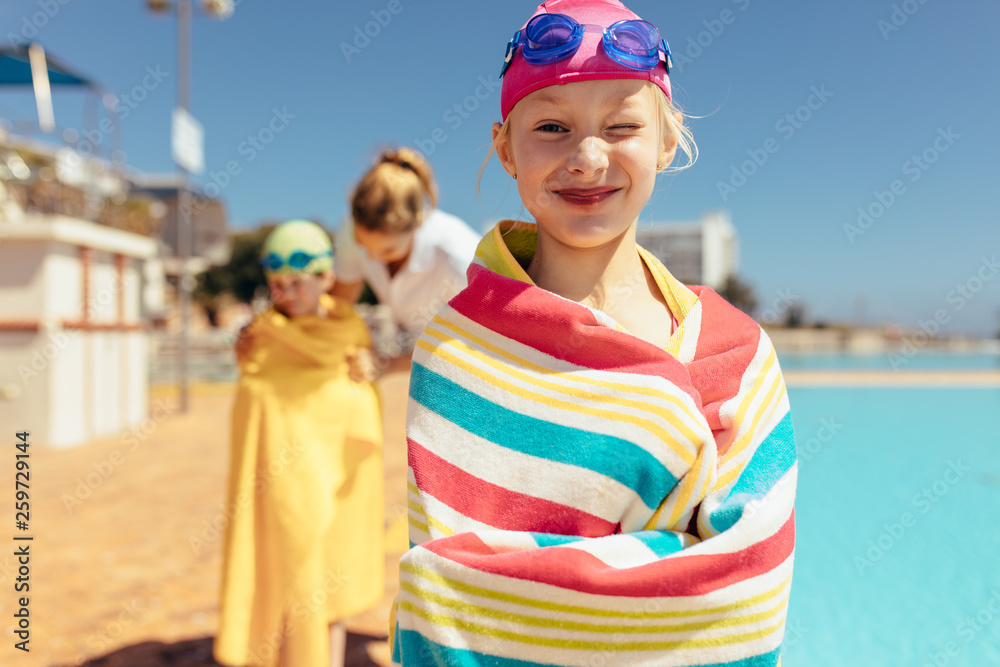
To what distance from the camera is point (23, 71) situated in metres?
14.8

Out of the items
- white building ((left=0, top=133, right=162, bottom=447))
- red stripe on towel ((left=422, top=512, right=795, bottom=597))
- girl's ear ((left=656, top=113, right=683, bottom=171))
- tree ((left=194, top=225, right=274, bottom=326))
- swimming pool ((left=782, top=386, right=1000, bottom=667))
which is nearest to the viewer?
red stripe on towel ((left=422, top=512, right=795, bottom=597))

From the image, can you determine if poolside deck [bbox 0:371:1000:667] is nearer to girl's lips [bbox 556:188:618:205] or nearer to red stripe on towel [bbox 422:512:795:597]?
red stripe on towel [bbox 422:512:795:597]

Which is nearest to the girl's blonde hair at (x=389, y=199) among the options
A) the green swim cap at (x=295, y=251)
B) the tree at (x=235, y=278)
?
the green swim cap at (x=295, y=251)

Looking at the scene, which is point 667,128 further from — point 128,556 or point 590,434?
point 128,556

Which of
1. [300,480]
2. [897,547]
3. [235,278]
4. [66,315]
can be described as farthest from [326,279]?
[235,278]

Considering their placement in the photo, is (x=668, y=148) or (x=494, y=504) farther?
(x=668, y=148)

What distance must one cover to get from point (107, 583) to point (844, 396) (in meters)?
16.2

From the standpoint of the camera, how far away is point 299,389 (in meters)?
2.96

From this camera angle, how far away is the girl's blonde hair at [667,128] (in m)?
1.29

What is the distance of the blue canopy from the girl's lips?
17508 mm

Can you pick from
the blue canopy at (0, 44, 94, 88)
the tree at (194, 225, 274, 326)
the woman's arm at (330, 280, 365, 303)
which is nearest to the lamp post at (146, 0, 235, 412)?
the blue canopy at (0, 44, 94, 88)

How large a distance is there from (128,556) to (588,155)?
5268 mm

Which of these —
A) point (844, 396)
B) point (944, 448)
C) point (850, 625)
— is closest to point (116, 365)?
point (850, 625)

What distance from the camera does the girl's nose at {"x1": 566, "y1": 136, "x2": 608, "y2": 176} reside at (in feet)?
3.88
